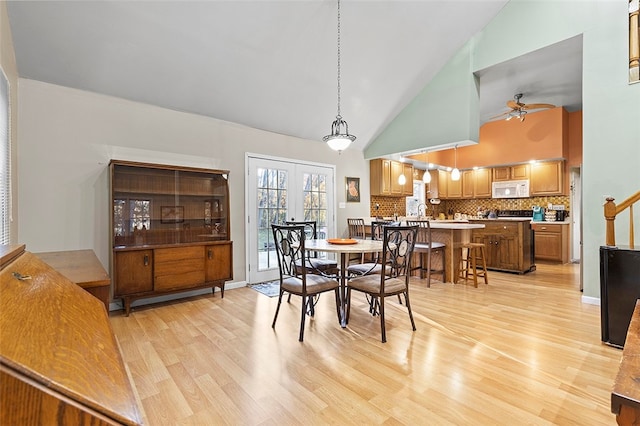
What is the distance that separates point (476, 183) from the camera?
7.54 m

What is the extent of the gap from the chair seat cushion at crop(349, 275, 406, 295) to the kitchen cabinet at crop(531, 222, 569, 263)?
5223 millimetres

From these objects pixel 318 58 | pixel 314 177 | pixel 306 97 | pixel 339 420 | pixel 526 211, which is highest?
pixel 318 58

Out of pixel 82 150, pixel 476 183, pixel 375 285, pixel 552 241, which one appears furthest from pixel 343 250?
pixel 476 183

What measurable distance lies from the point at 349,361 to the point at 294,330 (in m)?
0.77

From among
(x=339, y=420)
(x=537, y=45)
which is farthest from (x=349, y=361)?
(x=537, y=45)

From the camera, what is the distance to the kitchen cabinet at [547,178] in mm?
6348

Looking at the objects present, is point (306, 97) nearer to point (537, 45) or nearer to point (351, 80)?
point (351, 80)

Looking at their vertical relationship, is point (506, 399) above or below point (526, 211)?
below

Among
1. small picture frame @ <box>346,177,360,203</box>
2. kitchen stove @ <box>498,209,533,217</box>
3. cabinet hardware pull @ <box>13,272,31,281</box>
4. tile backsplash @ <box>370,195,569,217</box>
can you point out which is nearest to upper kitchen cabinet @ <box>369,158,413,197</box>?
tile backsplash @ <box>370,195,569,217</box>

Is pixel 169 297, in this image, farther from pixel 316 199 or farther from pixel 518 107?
pixel 518 107

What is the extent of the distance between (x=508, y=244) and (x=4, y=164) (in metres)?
6.54

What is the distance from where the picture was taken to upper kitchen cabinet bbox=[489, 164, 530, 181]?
681 centimetres

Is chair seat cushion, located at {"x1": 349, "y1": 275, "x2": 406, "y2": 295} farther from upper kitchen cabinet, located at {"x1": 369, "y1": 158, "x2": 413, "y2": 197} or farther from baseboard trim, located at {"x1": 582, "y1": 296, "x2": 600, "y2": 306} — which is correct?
upper kitchen cabinet, located at {"x1": 369, "y1": 158, "x2": 413, "y2": 197}

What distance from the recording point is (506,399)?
1828 millimetres
